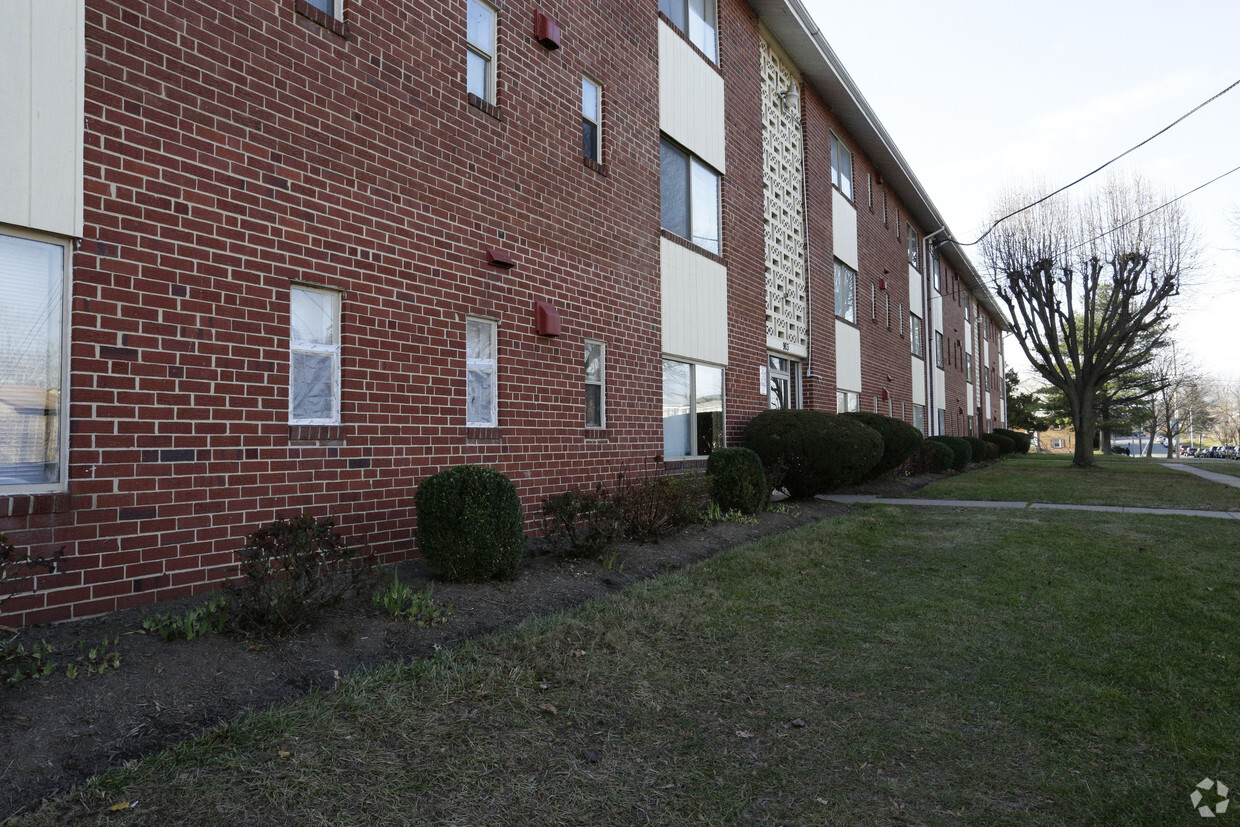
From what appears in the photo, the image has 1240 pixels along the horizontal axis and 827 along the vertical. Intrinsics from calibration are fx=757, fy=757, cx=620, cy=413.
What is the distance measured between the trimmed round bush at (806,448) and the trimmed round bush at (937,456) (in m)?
9.76

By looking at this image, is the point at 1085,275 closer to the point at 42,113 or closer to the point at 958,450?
the point at 958,450

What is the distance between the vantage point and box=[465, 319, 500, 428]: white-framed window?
7.29 metres

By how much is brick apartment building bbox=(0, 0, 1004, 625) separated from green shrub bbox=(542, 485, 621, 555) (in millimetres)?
910

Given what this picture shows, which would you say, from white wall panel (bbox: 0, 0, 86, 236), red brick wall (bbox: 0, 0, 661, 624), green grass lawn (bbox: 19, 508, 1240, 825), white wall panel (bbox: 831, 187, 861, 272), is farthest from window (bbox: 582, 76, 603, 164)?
white wall panel (bbox: 831, 187, 861, 272)

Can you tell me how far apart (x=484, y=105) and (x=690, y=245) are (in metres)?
4.53

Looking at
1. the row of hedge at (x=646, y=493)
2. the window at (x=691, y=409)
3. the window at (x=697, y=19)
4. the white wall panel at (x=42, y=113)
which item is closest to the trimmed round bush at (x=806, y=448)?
the row of hedge at (x=646, y=493)

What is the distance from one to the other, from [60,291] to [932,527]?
9181 mm

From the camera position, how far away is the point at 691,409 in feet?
37.3

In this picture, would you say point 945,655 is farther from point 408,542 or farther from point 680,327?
point 680,327

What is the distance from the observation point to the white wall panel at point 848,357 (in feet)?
57.3

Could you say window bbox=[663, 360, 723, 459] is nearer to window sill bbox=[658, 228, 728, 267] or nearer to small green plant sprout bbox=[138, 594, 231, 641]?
window sill bbox=[658, 228, 728, 267]

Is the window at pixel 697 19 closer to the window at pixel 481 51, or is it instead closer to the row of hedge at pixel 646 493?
the window at pixel 481 51

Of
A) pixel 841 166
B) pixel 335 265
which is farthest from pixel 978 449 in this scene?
pixel 335 265

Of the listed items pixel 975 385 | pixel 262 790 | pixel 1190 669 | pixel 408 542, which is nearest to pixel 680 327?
pixel 408 542
